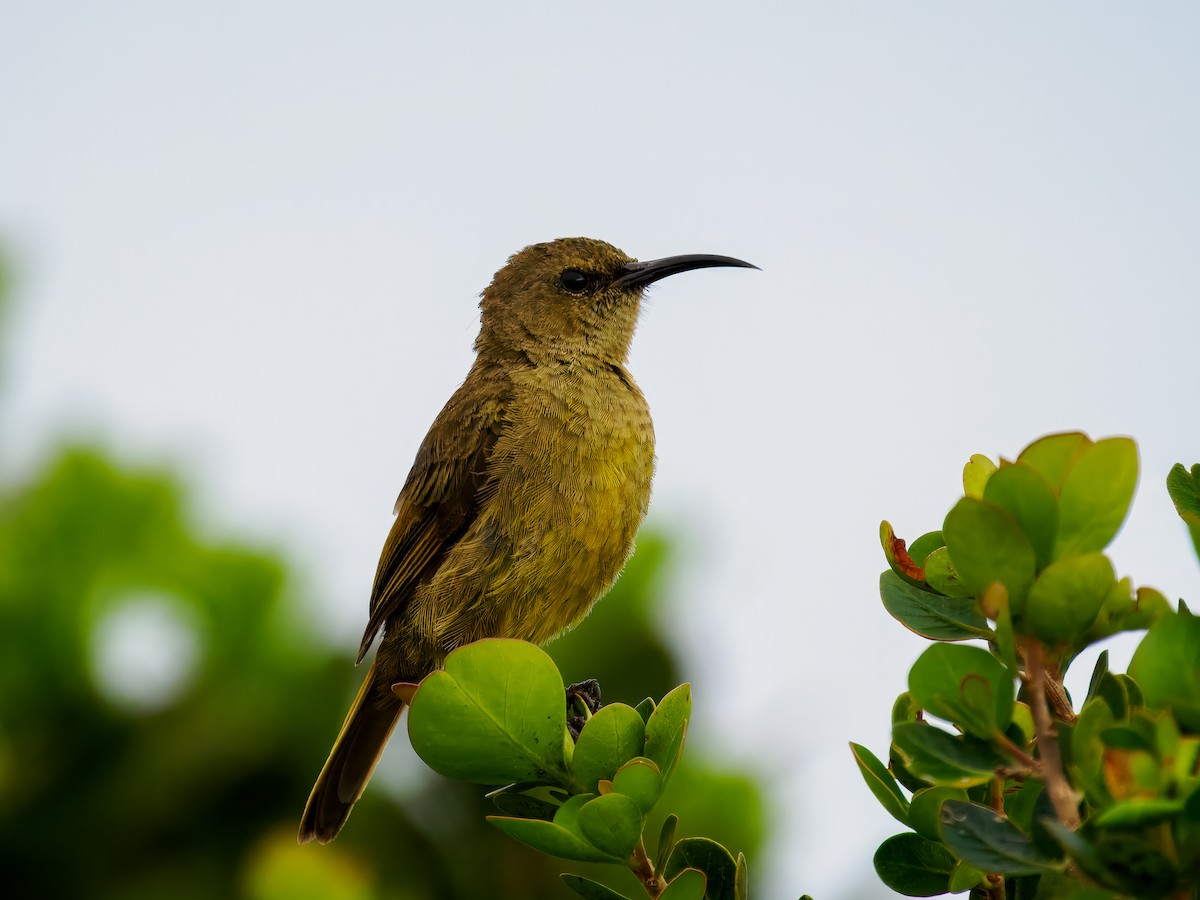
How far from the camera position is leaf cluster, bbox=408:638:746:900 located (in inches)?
58.5

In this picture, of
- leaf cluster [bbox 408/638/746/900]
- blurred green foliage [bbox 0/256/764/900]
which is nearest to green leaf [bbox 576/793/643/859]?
leaf cluster [bbox 408/638/746/900]

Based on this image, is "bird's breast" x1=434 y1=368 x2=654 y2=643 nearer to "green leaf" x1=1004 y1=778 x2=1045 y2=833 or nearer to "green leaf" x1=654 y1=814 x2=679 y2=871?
"green leaf" x1=654 y1=814 x2=679 y2=871

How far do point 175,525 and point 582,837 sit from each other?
13.6 ft

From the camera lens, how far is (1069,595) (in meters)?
1.17

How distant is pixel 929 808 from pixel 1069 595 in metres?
0.34

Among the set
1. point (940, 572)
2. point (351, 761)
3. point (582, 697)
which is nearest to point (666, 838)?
point (940, 572)

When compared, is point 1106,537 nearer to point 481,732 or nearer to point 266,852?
point 481,732

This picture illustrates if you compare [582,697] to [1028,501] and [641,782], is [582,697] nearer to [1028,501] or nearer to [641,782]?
[641,782]

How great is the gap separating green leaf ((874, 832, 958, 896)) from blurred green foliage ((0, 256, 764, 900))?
3031 mm

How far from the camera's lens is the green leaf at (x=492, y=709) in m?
1.56

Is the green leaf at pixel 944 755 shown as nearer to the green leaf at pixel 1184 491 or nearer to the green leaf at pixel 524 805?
the green leaf at pixel 1184 491

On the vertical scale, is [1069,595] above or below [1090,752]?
above

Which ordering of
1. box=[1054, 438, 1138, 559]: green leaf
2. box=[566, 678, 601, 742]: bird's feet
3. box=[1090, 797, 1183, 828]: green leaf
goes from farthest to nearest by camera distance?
box=[566, 678, 601, 742]: bird's feet, box=[1054, 438, 1138, 559]: green leaf, box=[1090, 797, 1183, 828]: green leaf

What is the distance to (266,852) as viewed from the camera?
12.6 feet
